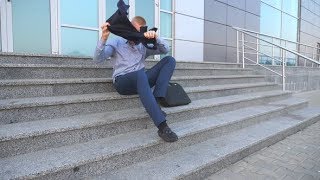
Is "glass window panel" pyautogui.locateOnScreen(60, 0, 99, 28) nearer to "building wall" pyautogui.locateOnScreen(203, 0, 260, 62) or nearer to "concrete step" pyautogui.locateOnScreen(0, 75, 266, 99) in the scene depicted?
"concrete step" pyautogui.locateOnScreen(0, 75, 266, 99)

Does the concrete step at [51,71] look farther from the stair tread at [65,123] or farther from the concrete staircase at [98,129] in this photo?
the stair tread at [65,123]

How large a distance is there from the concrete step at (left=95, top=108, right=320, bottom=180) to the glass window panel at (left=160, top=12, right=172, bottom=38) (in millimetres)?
3341

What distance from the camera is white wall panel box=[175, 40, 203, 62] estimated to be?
7305 millimetres

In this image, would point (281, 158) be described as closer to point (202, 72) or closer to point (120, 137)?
point (120, 137)

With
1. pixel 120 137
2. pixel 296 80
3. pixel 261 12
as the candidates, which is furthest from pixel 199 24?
pixel 120 137

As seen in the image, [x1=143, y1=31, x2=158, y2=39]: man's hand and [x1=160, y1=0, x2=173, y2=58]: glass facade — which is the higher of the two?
[x1=160, y1=0, x2=173, y2=58]: glass facade

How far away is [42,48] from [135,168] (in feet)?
10.3

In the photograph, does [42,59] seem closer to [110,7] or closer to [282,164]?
[110,7]

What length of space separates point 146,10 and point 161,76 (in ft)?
11.9

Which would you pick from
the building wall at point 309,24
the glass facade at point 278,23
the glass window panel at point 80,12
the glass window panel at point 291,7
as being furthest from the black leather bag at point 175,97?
the building wall at point 309,24

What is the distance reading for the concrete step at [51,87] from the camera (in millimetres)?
3082

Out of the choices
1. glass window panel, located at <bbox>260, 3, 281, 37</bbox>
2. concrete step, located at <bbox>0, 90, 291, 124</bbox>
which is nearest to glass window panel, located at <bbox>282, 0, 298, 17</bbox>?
glass window panel, located at <bbox>260, 3, 281, 37</bbox>

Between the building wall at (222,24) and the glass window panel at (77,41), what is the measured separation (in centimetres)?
342

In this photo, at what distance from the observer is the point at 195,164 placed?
2941 mm
